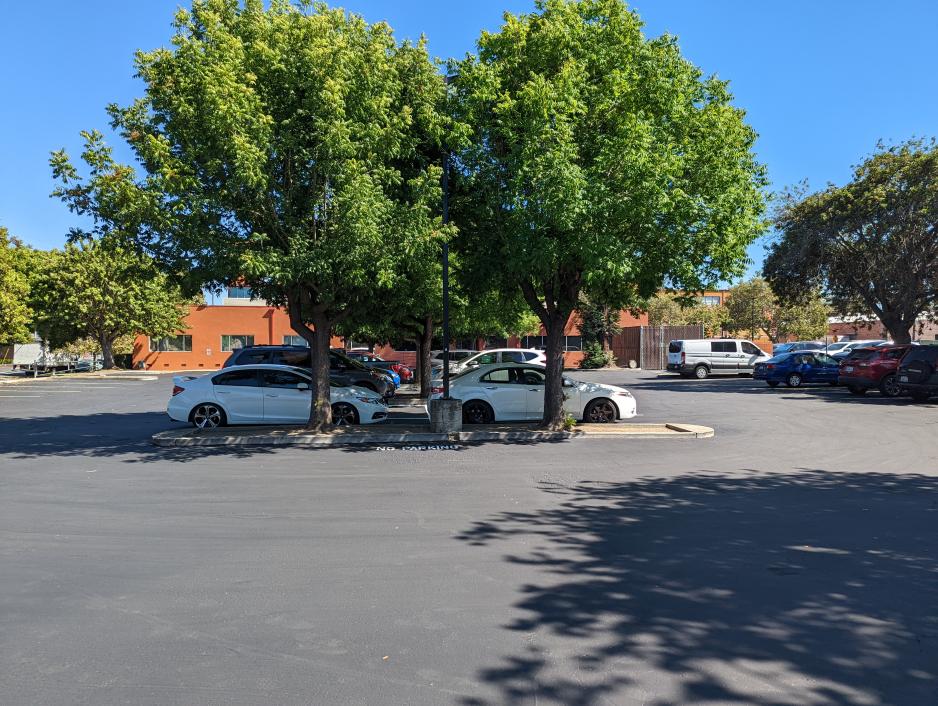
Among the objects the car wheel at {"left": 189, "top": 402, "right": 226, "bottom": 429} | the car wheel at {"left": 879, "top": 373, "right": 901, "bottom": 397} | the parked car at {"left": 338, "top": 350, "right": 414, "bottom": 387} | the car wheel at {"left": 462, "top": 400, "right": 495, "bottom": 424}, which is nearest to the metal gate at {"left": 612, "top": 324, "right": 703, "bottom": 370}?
the parked car at {"left": 338, "top": 350, "right": 414, "bottom": 387}

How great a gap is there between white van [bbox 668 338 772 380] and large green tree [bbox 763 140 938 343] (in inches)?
203

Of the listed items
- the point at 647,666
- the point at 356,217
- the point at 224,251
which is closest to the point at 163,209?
the point at 224,251

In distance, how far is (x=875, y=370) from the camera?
2330 cm

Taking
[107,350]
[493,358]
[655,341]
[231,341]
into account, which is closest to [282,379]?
[493,358]

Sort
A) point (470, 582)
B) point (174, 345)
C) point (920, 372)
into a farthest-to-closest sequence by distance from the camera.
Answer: point (174, 345)
point (920, 372)
point (470, 582)

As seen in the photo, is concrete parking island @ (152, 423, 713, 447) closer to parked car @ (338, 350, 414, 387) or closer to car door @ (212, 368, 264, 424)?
car door @ (212, 368, 264, 424)

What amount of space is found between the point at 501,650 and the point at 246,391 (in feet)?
40.2

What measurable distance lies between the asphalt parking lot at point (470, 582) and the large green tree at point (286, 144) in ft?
12.9

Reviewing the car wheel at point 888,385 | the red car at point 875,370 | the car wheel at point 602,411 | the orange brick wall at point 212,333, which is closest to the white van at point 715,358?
the red car at point 875,370

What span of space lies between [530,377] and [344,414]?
430 centimetres

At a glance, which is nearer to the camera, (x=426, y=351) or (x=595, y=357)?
(x=426, y=351)

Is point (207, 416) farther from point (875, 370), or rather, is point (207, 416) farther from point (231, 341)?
point (231, 341)

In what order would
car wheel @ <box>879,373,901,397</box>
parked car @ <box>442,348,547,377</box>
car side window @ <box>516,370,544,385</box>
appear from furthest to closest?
parked car @ <box>442,348,547,377</box>, car wheel @ <box>879,373,901,397</box>, car side window @ <box>516,370,544,385</box>

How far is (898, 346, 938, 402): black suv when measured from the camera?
20703 millimetres
